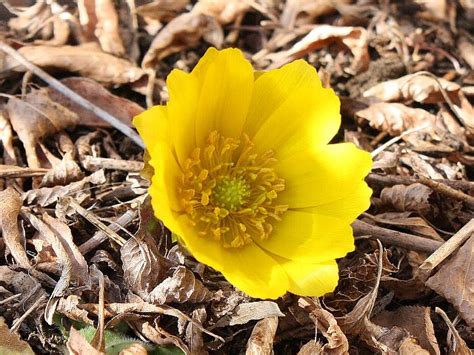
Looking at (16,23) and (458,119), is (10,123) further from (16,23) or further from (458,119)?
(458,119)

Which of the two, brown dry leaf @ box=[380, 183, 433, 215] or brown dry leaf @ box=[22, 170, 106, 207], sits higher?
brown dry leaf @ box=[22, 170, 106, 207]

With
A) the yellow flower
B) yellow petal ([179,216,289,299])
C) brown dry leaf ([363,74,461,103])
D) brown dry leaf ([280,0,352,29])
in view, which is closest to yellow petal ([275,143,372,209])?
the yellow flower

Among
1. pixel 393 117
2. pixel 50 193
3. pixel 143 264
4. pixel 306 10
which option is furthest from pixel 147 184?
pixel 306 10

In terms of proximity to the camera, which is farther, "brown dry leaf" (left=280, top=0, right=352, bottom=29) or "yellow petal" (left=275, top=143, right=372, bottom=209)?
"brown dry leaf" (left=280, top=0, right=352, bottom=29)

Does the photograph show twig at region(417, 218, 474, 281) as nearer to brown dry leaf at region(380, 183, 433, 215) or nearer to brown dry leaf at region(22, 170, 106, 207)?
brown dry leaf at region(380, 183, 433, 215)

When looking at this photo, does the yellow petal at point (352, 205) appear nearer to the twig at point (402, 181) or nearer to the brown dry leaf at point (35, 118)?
the twig at point (402, 181)

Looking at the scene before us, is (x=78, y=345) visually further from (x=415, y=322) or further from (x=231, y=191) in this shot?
(x=415, y=322)
